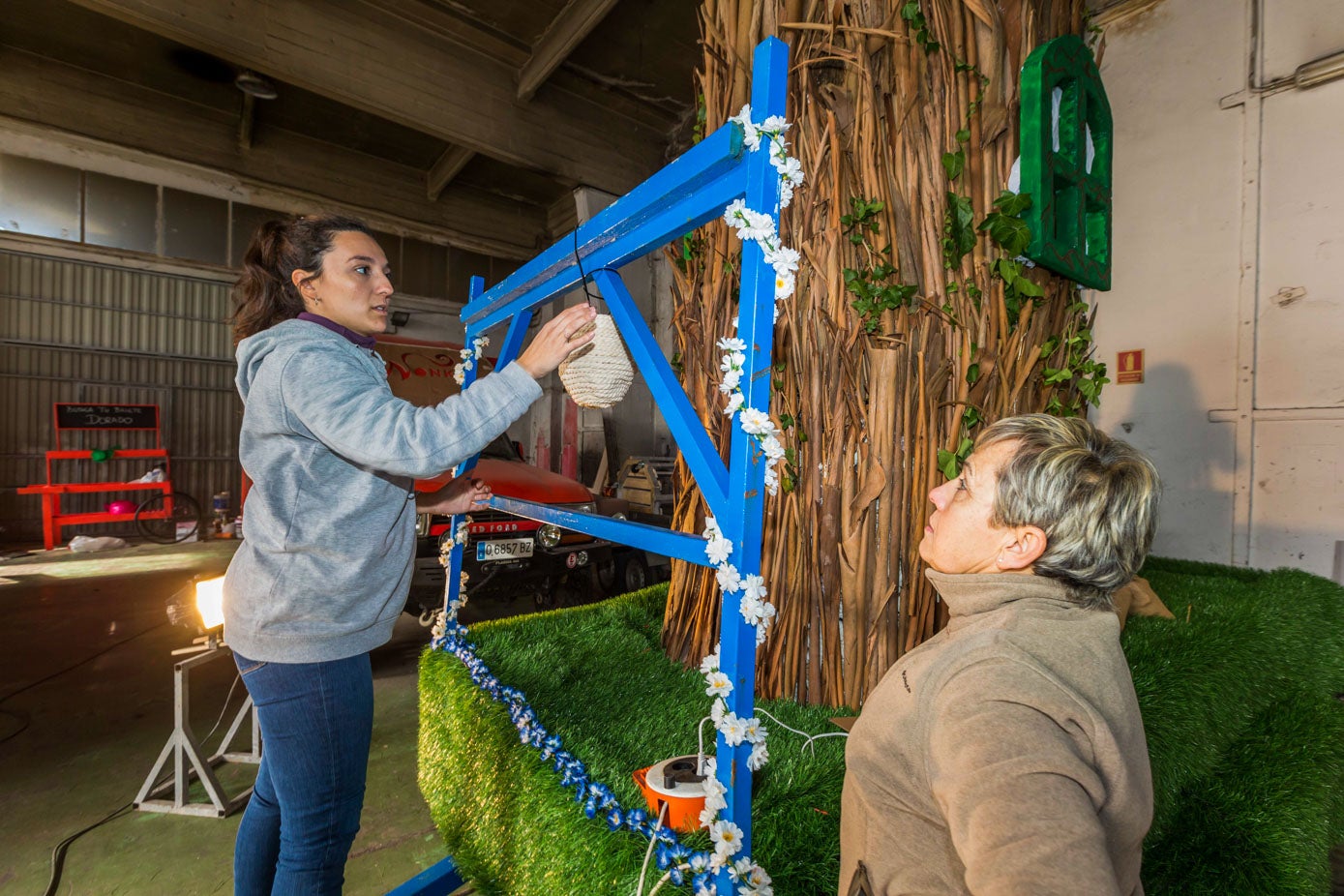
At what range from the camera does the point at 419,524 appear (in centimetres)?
361

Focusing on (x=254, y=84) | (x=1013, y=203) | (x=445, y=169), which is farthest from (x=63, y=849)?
(x=445, y=169)

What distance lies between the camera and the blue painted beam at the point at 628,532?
3.19ft

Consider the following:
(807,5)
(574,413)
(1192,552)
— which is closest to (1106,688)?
(807,5)

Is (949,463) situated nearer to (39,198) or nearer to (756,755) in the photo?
(756,755)

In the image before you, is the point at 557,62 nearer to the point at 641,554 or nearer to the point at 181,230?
the point at 641,554

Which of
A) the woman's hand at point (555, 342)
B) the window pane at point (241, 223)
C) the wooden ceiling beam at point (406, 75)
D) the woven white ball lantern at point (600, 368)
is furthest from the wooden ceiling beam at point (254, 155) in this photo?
the woman's hand at point (555, 342)

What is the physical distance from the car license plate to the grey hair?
3480 millimetres

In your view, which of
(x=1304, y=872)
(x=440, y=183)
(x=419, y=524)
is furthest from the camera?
(x=440, y=183)

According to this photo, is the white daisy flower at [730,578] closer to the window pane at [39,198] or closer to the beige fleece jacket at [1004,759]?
the beige fleece jacket at [1004,759]

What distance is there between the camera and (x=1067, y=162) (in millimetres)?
1600

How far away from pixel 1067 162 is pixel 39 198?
11.5 metres

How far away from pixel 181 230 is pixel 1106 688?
11.6 meters

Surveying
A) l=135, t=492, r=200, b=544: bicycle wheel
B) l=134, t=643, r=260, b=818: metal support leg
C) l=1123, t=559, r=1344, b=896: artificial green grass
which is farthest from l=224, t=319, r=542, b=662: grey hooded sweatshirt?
l=135, t=492, r=200, b=544: bicycle wheel

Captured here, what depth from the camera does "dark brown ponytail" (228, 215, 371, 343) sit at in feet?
4.19
